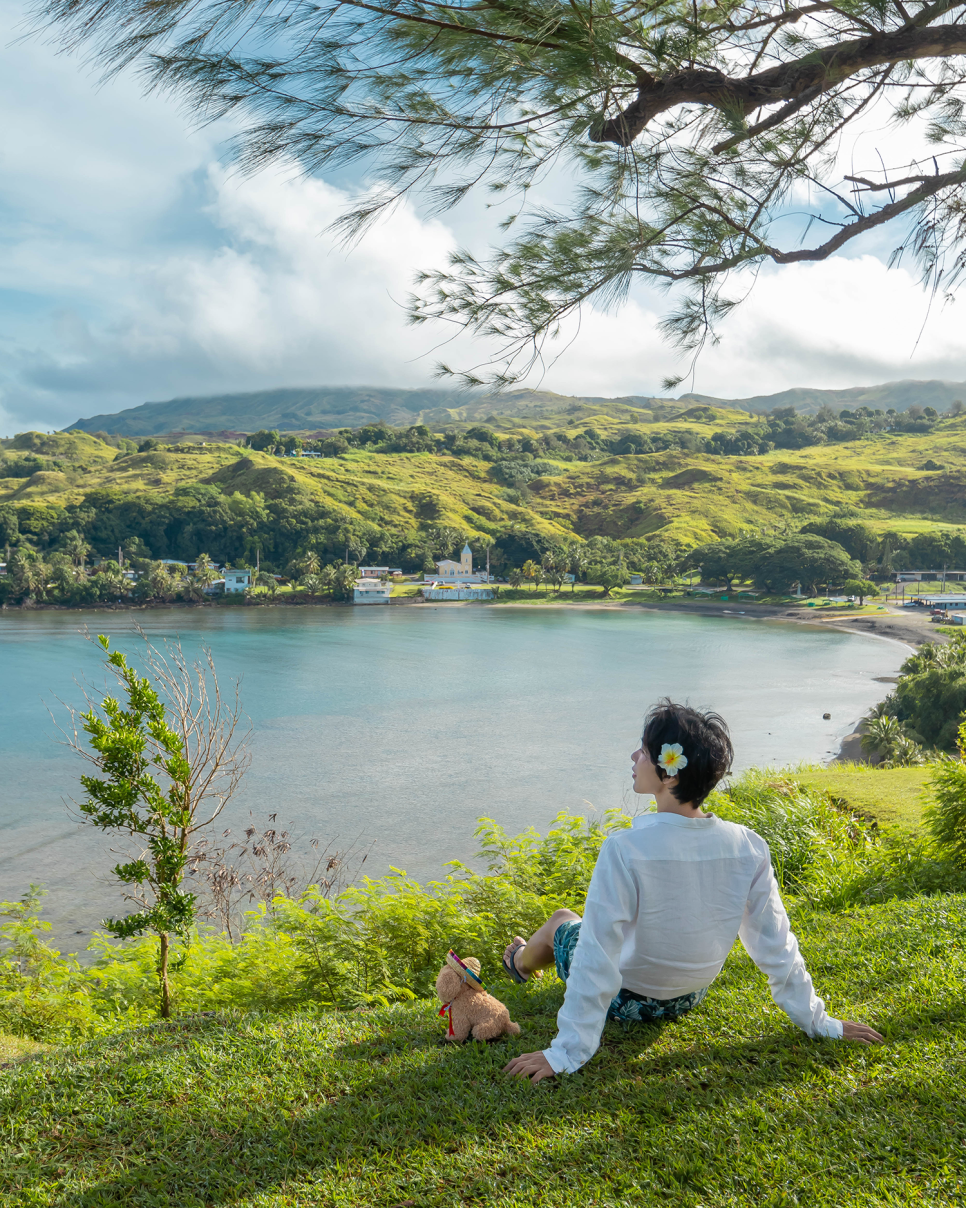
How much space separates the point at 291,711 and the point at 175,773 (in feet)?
84.6

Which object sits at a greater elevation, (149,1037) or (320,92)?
(320,92)

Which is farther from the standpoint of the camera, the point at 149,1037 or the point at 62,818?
the point at 62,818

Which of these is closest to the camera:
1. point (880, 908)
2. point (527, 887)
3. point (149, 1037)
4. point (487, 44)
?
point (149, 1037)

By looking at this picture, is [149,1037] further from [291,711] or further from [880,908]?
[291,711]

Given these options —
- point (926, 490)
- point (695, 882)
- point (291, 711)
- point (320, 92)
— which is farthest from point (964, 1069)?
point (926, 490)

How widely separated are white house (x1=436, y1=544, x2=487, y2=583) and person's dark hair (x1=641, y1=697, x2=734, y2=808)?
2742 inches

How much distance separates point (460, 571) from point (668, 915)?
71141mm

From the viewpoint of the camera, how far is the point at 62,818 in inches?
695

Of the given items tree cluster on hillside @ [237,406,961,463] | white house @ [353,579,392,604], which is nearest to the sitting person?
white house @ [353,579,392,604]

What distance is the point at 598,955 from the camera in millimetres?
1818

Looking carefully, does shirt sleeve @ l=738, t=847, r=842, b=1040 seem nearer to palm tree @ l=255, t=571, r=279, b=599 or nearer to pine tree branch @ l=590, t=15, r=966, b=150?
pine tree branch @ l=590, t=15, r=966, b=150

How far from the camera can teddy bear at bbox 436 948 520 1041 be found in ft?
7.47

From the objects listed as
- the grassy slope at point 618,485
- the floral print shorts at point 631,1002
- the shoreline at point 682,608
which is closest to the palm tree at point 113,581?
the shoreline at point 682,608

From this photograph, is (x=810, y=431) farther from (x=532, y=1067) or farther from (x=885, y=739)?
(x=532, y=1067)
